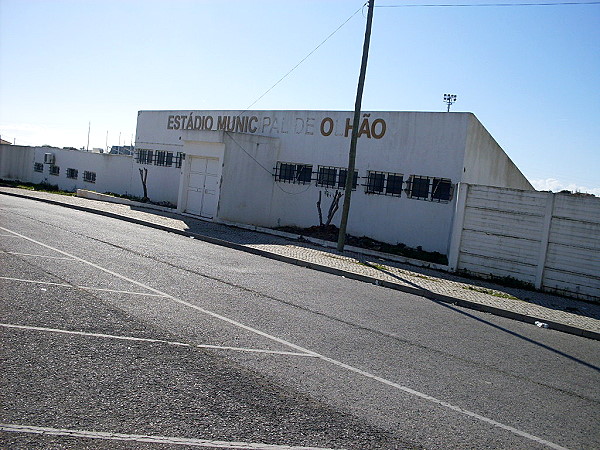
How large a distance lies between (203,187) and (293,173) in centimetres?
434

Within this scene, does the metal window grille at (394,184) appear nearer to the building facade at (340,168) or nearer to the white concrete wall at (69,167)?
the building facade at (340,168)

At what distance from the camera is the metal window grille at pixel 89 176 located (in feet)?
130

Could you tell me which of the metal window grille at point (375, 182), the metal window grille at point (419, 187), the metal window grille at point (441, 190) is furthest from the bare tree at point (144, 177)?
the metal window grille at point (441, 190)

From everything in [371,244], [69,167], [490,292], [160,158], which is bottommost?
[490,292]

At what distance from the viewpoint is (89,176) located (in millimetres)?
39812

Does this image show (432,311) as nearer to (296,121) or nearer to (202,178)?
(296,121)

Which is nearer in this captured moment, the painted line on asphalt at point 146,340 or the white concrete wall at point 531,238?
the painted line on asphalt at point 146,340

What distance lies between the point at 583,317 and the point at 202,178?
723 inches

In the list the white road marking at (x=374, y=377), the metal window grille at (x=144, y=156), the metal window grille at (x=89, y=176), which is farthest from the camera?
the metal window grille at (x=89, y=176)

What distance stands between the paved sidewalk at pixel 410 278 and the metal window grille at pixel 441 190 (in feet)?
9.78

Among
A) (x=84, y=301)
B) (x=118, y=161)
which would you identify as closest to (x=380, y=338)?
(x=84, y=301)

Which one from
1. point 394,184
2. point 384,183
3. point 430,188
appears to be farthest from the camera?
point 384,183

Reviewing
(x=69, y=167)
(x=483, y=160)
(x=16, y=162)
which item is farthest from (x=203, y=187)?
(x=16, y=162)

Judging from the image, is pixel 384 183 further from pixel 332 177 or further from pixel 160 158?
pixel 160 158
